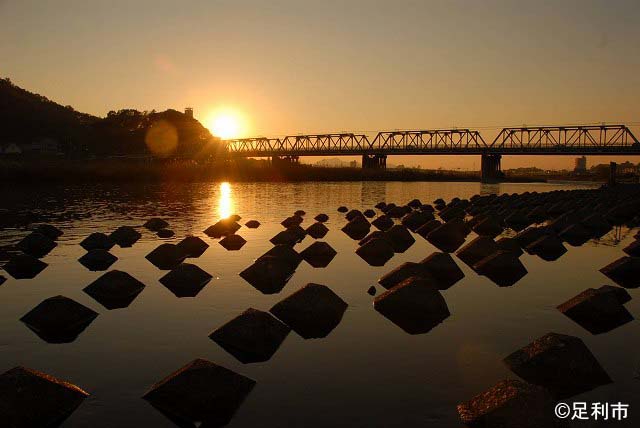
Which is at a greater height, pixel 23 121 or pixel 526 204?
pixel 23 121

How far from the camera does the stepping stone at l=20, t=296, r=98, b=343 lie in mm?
10953

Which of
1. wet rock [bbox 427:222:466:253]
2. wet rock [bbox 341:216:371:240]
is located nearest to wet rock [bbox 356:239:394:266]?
wet rock [bbox 427:222:466:253]

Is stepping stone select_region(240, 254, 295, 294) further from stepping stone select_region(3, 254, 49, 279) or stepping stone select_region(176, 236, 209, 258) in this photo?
stepping stone select_region(3, 254, 49, 279)

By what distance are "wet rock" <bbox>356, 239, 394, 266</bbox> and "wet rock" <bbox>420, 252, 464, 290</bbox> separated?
126 inches

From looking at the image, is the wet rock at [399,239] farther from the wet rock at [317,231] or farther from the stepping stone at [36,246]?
the stepping stone at [36,246]

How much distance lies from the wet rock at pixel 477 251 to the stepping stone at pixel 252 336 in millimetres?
10856

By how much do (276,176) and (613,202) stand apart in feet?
316

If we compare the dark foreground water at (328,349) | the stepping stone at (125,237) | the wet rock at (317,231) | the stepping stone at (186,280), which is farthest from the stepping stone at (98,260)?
the wet rock at (317,231)

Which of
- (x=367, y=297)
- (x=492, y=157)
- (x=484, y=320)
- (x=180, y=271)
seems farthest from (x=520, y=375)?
(x=492, y=157)

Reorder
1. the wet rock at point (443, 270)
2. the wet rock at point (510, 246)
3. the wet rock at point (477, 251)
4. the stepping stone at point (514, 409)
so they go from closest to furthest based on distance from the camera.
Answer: the stepping stone at point (514, 409), the wet rock at point (443, 270), the wet rock at point (477, 251), the wet rock at point (510, 246)

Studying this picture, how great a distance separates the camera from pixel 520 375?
8.66 meters

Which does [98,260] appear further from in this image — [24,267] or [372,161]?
[372,161]

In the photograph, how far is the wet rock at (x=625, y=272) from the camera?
53.7 ft

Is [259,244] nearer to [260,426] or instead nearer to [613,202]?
[260,426]
